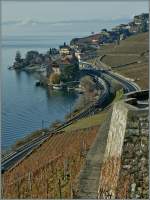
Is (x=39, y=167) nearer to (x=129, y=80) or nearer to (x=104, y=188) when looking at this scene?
(x=104, y=188)

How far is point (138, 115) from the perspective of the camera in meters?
1.17

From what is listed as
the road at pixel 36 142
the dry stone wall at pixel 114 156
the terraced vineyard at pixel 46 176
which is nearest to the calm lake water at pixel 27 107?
the road at pixel 36 142

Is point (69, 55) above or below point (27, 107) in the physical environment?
above

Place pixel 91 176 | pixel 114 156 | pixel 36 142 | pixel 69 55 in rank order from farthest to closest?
pixel 69 55, pixel 36 142, pixel 91 176, pixel 114 156

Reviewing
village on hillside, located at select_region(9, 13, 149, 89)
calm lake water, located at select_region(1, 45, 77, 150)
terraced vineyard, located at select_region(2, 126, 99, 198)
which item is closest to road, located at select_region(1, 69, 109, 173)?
terraced vineyard, located at select_region(2, 126, 99, 198)

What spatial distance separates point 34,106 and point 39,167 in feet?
20.8

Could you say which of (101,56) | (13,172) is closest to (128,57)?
(101,56)

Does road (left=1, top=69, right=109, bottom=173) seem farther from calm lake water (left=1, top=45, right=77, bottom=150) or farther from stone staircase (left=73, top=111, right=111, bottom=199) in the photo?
stone staircase (left=73, top=111, right=111, bottom=199)

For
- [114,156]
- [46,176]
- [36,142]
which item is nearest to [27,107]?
[36,142]

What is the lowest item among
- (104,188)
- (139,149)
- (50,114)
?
(50,114)

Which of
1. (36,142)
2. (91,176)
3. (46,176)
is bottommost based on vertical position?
(36,142)

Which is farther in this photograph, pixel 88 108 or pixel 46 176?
pixel 88 108

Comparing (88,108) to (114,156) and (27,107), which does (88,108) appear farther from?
(114,156)

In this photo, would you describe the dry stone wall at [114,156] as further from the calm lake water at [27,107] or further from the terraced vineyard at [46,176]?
the calm lake water at [27,107]
